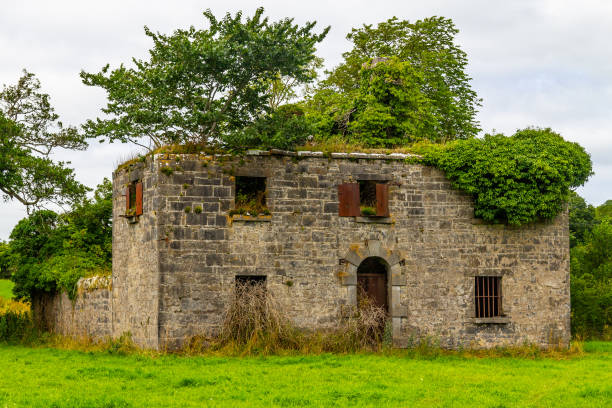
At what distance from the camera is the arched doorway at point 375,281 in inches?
811

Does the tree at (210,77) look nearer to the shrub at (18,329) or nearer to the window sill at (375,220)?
the window sill at (375,220)

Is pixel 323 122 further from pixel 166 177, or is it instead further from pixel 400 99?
pixel 166 177

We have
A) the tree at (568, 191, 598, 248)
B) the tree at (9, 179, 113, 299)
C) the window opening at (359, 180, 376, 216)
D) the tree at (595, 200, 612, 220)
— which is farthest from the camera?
the tree at (595, 200, 612, 220)

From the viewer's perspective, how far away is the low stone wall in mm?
21828

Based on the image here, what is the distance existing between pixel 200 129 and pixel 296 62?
299 centimetres

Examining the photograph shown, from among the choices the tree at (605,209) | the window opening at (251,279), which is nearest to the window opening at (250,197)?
the window opening at (251,279)

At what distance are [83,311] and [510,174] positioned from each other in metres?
12.8

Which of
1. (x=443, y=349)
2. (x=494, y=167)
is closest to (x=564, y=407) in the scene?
(x=443, y=349)

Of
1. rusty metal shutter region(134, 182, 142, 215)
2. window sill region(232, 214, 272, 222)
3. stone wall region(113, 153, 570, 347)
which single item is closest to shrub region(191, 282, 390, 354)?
stone wall region(113, 153, 570, 347)

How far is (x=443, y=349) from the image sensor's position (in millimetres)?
20344

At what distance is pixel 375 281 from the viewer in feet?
68.0

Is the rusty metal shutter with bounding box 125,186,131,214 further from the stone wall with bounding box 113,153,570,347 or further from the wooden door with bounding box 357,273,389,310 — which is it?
the wooden door with bounding box 357,273,389,310

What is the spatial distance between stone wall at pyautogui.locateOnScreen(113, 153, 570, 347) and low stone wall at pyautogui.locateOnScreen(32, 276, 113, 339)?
2.87 ft

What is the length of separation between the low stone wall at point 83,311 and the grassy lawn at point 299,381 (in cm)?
236
